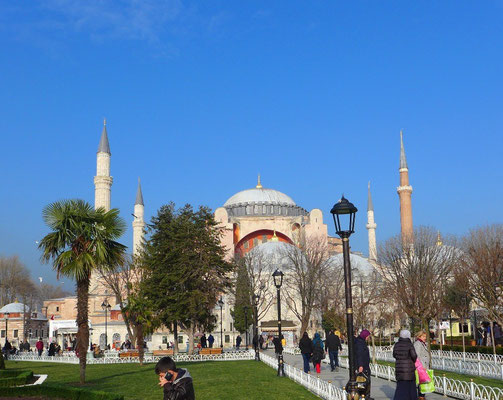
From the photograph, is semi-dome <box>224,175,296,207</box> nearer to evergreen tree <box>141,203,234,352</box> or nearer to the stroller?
evergreen tree <box>141,203,234,352</box>

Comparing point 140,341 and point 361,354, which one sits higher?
point 361,354

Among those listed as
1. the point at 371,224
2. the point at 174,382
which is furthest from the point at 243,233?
the point at 174,382

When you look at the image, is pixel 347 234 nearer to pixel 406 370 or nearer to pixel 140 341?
pixel 406 370

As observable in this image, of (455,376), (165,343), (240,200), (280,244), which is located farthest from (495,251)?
(240,200)

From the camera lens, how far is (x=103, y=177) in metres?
52.8

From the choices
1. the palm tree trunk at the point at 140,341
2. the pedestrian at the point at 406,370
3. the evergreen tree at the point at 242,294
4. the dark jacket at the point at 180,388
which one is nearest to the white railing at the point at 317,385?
the pedestrian at the point at 406,370

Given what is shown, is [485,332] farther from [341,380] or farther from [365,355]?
[365,355]

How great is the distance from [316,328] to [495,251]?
26112mm

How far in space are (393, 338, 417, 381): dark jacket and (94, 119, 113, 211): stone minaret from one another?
4592 cm

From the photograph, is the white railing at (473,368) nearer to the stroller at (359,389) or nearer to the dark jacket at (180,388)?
the stroller at (359,389)

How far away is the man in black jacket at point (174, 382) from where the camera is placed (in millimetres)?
5109

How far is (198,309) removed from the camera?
29609 millimetres

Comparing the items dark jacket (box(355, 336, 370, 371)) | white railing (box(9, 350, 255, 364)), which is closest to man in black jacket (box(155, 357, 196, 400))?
dark jacket (box(355, 336, 370, 371))

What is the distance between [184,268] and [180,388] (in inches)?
963
